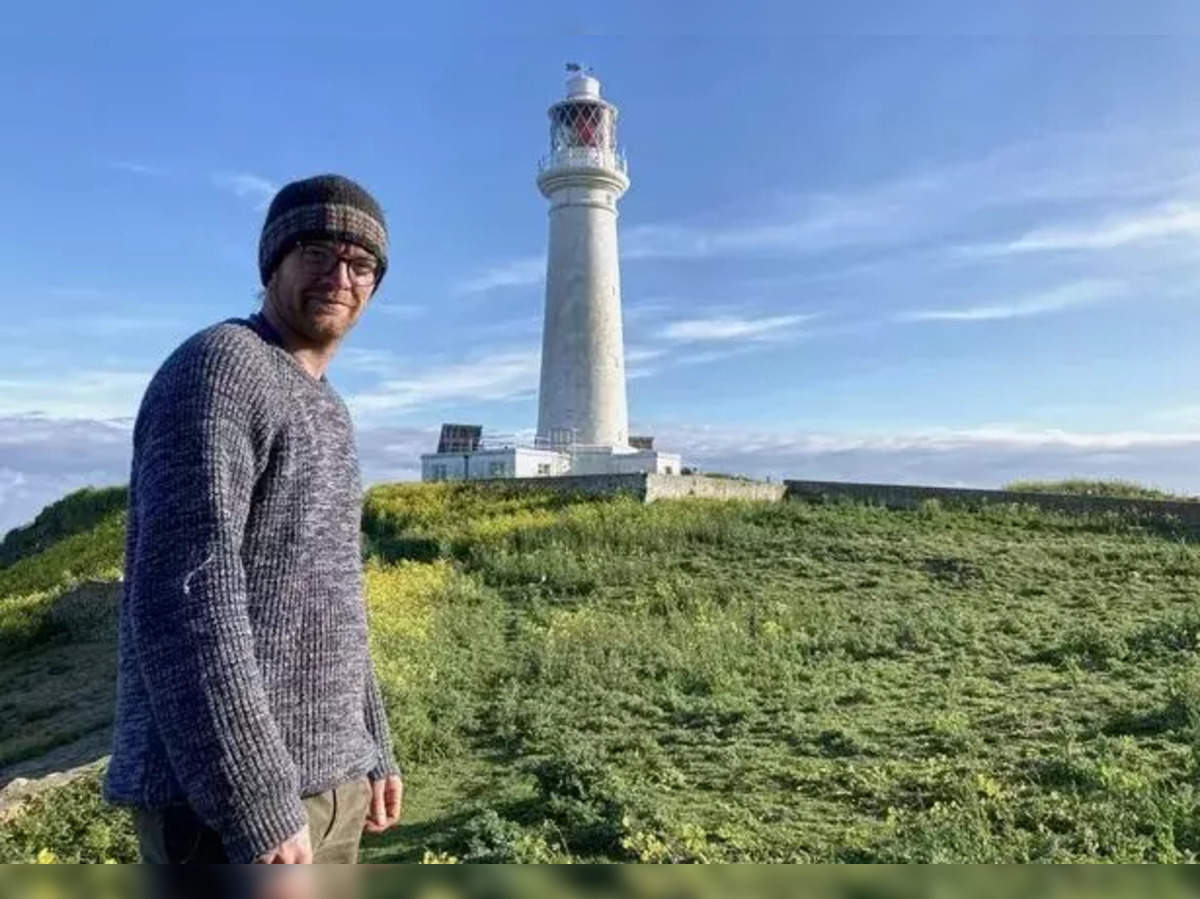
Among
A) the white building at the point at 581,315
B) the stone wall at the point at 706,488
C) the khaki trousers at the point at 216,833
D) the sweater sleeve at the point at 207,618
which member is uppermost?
the white building at the point at 581,315

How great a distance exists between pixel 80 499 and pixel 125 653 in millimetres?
31307

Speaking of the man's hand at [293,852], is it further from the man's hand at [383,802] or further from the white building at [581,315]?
the white building at [581,315]

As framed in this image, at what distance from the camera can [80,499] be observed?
3056 cm

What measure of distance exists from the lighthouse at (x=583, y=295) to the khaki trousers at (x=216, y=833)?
23.3 metres

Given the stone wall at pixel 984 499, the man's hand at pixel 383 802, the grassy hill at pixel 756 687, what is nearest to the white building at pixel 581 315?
the stone wall at pixel 984 499

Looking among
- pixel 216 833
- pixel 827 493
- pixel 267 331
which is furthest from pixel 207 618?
pixel 827 493

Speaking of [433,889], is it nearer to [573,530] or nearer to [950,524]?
[573,530]

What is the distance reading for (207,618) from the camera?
1792mm

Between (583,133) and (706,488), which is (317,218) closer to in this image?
→ (706,488)

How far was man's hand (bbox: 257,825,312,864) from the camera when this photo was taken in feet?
5.81

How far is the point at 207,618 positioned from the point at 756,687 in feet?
23.2

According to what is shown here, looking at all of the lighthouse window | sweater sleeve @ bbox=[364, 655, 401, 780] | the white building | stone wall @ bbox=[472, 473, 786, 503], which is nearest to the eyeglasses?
sweater sleeve @ bbox=[364, 655, 401, 780]

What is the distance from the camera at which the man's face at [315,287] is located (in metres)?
2.16

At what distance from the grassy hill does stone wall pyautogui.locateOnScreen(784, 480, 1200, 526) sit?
84 cm
